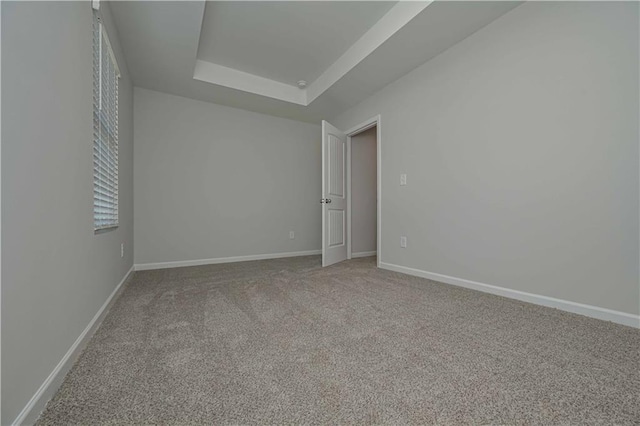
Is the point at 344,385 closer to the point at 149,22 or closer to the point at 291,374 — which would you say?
the point at 291,374

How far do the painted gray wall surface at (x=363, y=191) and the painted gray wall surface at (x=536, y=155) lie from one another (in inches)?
55.5

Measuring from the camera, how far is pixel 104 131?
188 centimetres

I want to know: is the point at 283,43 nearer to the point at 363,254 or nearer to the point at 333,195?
the point at 333,195

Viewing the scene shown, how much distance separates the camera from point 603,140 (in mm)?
1695

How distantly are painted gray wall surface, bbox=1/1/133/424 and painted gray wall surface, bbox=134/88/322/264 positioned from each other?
206 centimetres

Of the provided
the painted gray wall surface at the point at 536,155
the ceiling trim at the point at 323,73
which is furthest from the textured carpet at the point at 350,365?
the ceiling trim at the point at 323,73

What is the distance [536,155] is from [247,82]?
10.2ft

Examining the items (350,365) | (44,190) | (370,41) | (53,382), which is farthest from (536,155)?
(53,382)

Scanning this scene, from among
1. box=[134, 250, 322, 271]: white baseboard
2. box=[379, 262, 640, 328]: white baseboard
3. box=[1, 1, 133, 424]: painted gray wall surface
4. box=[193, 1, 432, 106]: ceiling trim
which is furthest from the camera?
box=[134, 250, 322, 271]: white baseboard

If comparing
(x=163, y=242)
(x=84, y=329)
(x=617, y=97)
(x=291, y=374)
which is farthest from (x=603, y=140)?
(x=163, y=242)

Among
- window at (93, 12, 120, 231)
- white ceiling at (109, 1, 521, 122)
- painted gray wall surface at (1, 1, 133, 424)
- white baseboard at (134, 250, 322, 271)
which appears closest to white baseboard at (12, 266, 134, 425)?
painted gray wall surface at (1, 1, 133, 424)

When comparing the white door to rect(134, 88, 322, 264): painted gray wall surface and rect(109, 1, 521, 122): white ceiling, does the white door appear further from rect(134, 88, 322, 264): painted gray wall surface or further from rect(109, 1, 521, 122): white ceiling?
rect(134, 88, 322, 264): painted gray wall surface

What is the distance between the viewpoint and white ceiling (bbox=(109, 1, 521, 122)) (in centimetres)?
219

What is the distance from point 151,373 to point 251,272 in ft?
6.71
